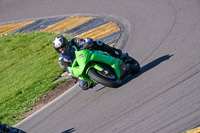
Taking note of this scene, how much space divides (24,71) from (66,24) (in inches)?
98.0

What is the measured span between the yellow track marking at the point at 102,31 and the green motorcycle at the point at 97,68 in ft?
11.8

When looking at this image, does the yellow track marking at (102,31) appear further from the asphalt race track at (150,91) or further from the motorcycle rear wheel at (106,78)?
the motorcycle rear wheel at (106,78)

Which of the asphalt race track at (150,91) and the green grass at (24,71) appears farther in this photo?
the green grass at (24,71)

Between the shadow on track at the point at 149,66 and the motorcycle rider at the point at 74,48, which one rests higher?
the motorcycle rider at the point at 74,48

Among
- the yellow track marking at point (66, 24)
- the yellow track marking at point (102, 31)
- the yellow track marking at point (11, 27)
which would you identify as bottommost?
the yellow track marking at point (102, 31)

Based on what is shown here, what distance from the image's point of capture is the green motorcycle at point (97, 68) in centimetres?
941

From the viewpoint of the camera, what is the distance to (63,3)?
17.6m

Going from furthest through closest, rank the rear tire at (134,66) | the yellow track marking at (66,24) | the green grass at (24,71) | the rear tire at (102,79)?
the yellow track marking at (66,24) → the green grass at (24,71) → the rear tire at (134,66) → the rear tire at (102,79)

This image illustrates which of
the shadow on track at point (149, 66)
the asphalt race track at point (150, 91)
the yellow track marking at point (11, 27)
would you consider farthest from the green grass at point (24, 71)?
the shadow on track at point (149, 66)

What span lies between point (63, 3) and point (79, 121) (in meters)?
9.04

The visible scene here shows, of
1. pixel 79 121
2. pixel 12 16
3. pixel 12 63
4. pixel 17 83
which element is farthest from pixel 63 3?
pixel 79 121

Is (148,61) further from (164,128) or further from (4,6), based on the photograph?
(4,6)

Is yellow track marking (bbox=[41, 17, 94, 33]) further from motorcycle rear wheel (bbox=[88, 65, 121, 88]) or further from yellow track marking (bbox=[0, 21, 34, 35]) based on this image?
motorcycle rear wheel (bbox=[88, 65, 121, 88])

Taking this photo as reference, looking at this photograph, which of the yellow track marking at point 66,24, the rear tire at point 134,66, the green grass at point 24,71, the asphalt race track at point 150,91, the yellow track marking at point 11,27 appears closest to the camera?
the asphalt race track at point 150,91
